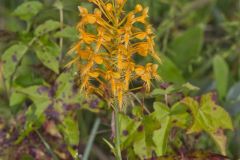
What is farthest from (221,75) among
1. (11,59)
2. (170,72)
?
(11,59)

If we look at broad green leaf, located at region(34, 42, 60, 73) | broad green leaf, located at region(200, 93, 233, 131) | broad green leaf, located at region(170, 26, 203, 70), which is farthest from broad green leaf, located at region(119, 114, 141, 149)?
broad green leaf, located at region(170, 26, 203, 70)

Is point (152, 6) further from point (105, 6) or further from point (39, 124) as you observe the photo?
point (105, 6)

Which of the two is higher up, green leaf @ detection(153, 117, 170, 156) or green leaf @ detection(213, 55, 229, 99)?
green leaf @ detection(213, 55, 229, 99)

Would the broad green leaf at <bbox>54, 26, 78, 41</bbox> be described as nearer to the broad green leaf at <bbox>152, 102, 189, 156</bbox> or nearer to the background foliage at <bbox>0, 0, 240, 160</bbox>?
the background foliage at <bbox>0, 0, 240, 160</bbox>

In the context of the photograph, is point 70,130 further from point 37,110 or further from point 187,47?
point 187,47

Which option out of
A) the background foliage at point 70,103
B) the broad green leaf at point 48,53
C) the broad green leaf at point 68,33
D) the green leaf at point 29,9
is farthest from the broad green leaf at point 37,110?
the green leaf at point 29,9

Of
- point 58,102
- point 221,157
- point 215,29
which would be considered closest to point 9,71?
point 58,102
